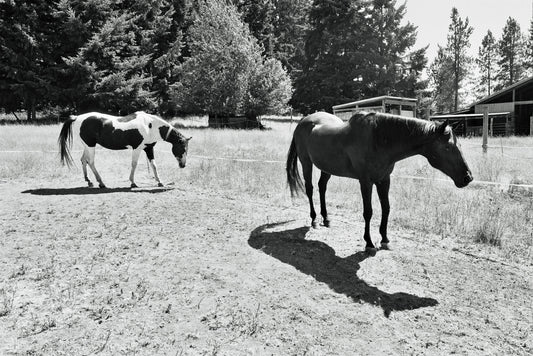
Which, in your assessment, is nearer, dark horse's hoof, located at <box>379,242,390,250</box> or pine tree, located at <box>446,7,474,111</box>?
dark horse's hoof, located at <box>379,242,390,250</box>

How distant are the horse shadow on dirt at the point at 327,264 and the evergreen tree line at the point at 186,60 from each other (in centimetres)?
2280

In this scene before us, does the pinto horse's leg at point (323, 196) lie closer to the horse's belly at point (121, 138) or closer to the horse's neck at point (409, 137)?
the horse's neck at point (409, 137)

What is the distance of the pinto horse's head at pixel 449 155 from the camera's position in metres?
4.46

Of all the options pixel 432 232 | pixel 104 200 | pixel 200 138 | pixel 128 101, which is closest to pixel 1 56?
pixel 128 101

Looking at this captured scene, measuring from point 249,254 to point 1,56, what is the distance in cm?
2713

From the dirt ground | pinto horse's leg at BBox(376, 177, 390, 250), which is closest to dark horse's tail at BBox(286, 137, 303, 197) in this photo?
the dirt ground

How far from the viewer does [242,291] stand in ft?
12.3

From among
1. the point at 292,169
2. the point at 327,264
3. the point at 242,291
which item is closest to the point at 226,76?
the point at 292,169

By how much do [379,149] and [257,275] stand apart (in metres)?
2.17

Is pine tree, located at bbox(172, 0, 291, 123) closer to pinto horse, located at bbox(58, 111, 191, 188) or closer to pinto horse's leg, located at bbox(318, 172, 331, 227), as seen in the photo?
pinto horse, located at bbox(58, 111, 191, 188)

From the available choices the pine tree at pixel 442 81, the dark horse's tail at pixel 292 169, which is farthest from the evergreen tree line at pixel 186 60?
the dark horse's tail at pixel 292 169

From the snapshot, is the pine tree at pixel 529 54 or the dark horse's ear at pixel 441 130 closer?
A: the dark horse's ear at pixel 441 130

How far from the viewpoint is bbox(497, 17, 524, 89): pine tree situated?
62.8 m

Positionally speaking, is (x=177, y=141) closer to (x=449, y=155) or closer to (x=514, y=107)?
(x=449, y=155)
